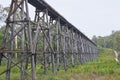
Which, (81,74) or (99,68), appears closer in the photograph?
(81,74)

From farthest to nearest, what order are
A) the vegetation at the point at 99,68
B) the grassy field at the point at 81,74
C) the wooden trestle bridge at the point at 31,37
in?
the vegetation at the point at 99,68
the grassy field at the point at 81,74
the wooden trestle bridge at the point at 31,37

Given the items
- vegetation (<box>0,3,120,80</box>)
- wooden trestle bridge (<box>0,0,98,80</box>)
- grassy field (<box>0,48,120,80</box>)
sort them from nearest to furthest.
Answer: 1. wooden trestle bridge (<box>0,0,98,80</box>)
2. grassy field (<box>0,48,120,80</box>)
3. vegetation (<box>0,3,120,80</box>)

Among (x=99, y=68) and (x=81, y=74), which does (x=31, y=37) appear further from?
(x=99, y=68)

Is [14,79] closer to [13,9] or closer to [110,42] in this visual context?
[13,9]

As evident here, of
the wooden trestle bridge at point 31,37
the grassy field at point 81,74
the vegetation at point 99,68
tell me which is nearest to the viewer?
the wooden trestle bridge at point 31,37

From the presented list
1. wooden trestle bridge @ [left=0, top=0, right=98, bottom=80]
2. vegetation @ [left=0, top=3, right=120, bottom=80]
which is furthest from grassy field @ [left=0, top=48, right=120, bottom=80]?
wooden trestle bridge @ [left=0, top=0, right=98, bottom=80]

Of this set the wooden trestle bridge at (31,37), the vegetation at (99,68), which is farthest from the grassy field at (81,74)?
the wooden trestle bridge at (31,37)

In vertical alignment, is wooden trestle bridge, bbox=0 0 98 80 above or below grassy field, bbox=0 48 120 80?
above

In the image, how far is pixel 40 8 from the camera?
14430 millimetres

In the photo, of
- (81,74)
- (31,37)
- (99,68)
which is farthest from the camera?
(99,68)

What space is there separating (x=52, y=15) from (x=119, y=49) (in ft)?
152

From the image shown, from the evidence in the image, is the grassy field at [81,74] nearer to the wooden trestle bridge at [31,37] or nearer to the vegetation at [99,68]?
the vegetation at [99,68]

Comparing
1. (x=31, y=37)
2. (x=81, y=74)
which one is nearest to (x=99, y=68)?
(x=81, y=74)

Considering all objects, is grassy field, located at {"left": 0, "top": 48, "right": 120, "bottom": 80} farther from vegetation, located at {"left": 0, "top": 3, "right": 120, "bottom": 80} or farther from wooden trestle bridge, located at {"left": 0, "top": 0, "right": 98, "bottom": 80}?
wooden trestle bridge, located at {"left": 0, "top": 0, "right": 98, "bottom": 80}
